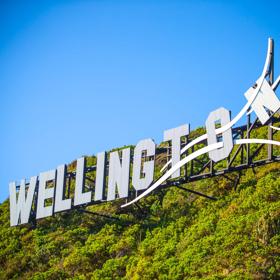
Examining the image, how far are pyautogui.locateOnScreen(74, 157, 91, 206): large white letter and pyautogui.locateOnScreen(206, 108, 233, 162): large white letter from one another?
7.39m

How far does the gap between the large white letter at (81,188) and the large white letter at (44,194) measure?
6.09 ft

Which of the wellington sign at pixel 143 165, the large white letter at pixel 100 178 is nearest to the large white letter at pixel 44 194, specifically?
Answer: the wellington sign at pixel 143 165

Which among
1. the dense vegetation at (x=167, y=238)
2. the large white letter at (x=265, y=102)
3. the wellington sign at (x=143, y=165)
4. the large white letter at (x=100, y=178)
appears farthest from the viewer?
the large white letter at (x=100, y=178)

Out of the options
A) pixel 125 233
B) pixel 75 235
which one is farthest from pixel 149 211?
pixel 75 235

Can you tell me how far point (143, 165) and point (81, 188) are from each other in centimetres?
389

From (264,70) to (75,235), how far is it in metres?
12.7

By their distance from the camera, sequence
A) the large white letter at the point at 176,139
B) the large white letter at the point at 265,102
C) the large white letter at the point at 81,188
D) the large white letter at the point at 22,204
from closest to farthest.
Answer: the large white letter at the point at 265,102
the large white letter at the point at 176,139
the large white letter at the point at 81,188
the large white letter at the point at 22,204

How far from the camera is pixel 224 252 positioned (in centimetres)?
2503

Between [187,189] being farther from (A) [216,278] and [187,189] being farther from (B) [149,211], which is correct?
(A) [216,278]

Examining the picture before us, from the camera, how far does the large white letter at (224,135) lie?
28203 millimetres

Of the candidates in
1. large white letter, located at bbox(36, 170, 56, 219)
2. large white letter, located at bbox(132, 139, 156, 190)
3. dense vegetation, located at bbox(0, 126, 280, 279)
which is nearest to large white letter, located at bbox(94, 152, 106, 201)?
dense vegetation, located at bbox(0, 126, 280, 279)

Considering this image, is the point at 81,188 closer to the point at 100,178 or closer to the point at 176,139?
the point at 100,178

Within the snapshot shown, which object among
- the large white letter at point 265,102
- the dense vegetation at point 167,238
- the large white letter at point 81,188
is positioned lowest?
the dense vegetation at point 167,238

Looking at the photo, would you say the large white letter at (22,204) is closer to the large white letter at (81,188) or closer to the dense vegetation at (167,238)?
the dense vegetation at (167,238)
